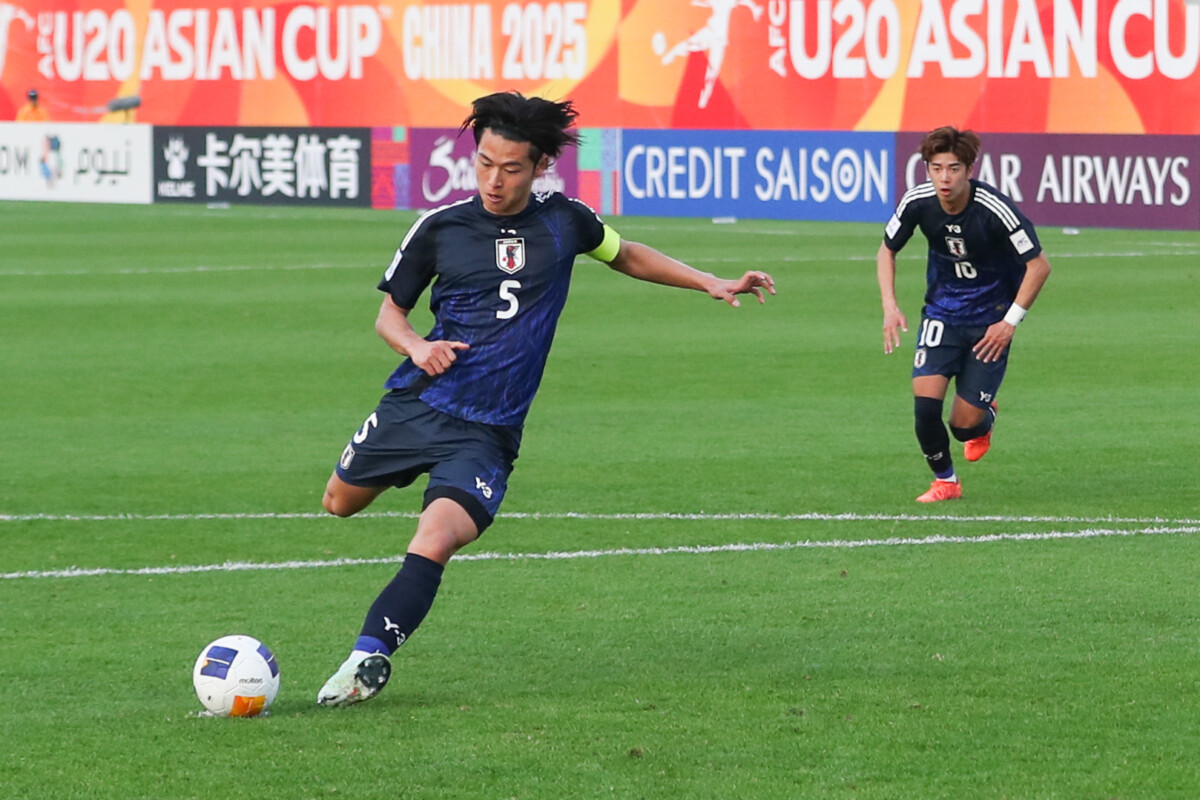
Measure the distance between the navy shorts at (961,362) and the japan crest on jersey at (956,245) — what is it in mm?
368

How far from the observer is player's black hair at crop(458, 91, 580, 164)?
244 inches

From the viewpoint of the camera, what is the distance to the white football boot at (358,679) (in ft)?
19.2

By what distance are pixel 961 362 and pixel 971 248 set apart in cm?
58

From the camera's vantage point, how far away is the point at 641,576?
7.99 m

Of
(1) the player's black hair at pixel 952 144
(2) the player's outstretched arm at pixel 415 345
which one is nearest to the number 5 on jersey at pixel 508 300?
(2) the player's outstretched arm at pixel 415 345

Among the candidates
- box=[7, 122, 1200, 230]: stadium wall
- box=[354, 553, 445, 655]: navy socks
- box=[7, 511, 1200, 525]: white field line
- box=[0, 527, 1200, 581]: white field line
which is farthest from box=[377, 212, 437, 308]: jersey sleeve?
box=[7, 122, 1200, 230]: stadium wall

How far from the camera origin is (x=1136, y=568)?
798 centimetres

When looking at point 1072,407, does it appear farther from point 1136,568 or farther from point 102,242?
point 102,242

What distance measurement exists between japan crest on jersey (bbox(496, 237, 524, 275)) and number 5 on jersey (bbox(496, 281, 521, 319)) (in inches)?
1.5

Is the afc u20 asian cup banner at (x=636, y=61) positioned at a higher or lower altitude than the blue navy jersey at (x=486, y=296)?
higher

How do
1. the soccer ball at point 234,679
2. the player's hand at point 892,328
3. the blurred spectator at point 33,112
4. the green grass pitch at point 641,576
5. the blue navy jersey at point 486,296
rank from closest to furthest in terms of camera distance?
1. the green grass pitch at point 641,576
2. the soccer ball at point 234,679
3. the blue navy jersey at point 486,296
4. the player's hand at point 892,328
5. the blurred spectator at point 33,112

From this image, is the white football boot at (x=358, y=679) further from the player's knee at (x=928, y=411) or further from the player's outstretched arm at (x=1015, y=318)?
the player's knee at (x=928, y=411)

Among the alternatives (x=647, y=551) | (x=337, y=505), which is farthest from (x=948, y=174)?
(x=337, y=505)

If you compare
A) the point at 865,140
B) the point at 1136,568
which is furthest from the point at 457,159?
the point at 1136,568
